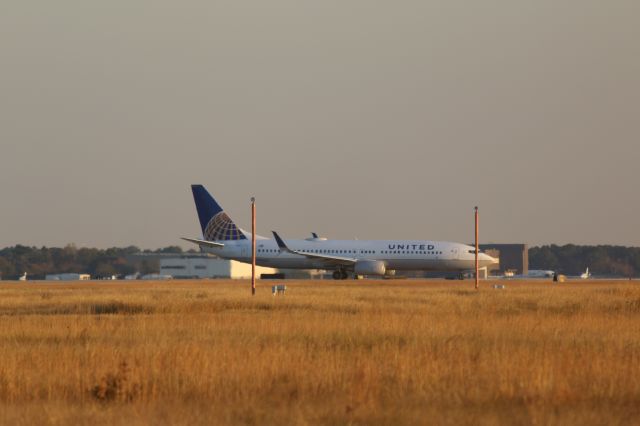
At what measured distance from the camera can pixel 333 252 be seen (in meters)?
91.1

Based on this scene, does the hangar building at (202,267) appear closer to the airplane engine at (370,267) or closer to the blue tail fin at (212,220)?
the blue tail fin at (212,220)

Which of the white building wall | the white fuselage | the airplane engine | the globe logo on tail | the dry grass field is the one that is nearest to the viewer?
the dry grass field

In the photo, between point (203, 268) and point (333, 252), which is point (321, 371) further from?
point (203, 268)

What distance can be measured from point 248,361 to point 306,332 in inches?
280

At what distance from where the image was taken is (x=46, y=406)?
13953mm

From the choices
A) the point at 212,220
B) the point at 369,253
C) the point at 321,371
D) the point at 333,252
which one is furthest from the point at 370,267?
the point at 321,371

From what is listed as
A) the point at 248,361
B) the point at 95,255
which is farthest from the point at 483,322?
the point at 95,255

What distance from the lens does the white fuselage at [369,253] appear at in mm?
89625

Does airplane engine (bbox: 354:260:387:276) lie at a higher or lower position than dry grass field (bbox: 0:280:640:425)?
higher

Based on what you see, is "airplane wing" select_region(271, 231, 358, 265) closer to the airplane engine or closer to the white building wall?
the airplane engine

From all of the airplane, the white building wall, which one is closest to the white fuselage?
the airplane

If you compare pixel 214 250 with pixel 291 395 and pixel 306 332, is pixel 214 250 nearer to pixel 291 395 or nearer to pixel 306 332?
pixel 306 332

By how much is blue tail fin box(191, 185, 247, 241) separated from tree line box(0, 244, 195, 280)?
60434mm

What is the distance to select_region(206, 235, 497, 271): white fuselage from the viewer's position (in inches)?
3529
